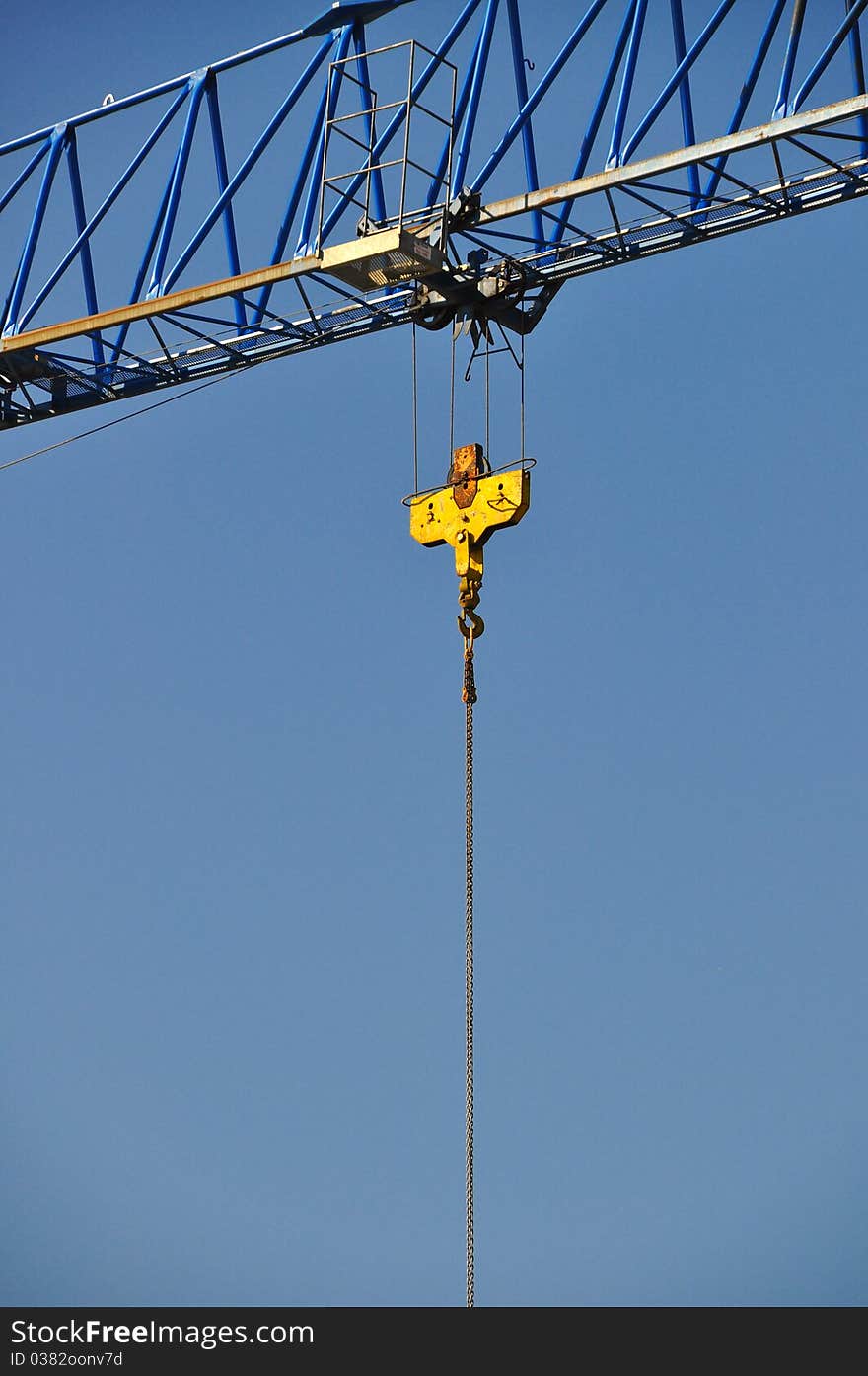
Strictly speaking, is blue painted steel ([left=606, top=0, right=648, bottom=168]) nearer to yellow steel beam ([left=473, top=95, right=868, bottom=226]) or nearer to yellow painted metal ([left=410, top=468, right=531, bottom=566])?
yellow steel beam ([left=473, top=95, right=868, bottom=226])

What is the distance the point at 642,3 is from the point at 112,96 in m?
8.98

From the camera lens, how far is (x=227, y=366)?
Answer: 129ft

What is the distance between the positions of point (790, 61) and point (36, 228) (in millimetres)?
12310

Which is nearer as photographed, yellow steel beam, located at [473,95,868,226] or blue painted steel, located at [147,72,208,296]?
yellow steel beam, located at [473,95,868,226]

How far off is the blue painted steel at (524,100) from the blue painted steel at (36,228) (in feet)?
23.9

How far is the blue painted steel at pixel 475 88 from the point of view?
36.8 meters

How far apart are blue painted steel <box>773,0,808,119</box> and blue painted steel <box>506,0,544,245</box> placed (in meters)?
3.67

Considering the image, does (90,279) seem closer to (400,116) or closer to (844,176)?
(400,116)

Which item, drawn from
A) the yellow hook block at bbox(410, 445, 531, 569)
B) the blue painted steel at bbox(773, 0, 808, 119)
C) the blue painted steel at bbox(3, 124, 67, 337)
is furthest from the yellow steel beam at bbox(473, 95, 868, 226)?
the blue painted steel at bbox(3, 124, 67, 337)

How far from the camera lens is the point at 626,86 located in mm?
35000

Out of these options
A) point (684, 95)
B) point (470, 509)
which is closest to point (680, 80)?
point (684, 95)

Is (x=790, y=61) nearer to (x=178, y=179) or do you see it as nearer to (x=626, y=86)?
(x=626, y=86)

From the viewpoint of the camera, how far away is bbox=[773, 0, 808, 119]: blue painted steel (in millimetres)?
33625
